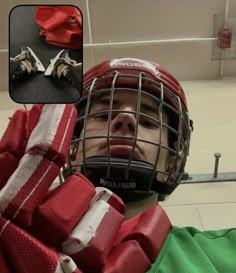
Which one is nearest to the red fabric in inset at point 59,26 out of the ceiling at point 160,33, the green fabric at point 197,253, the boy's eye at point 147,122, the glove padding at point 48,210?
the glove padding at point 48,210

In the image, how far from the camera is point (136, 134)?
84cm

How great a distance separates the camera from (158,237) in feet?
2.20

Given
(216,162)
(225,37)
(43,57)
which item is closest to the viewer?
(43,57)

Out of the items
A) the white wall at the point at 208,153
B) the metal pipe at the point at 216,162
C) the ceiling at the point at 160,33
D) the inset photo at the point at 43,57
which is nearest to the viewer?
the inset photo at the point at 43,57

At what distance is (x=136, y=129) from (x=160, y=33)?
1.08 meters

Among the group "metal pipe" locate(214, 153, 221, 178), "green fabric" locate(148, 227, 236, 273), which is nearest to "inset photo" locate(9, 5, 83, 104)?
"green fabric" locate(148, 227, 236, 273)

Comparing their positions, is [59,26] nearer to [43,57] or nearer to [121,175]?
[43,57]

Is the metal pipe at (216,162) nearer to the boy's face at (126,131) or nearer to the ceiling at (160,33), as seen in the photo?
the boy's face at (126,131)

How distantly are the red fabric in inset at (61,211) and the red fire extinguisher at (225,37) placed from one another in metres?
1.39

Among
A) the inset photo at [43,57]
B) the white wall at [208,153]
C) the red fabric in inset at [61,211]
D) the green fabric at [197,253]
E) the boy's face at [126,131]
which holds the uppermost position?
the inset photo at [43,57]

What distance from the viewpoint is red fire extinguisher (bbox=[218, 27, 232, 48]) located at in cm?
181

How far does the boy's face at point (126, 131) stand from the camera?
86cm

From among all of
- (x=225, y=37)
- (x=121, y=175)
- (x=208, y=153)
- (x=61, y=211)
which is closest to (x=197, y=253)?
(x=121, y=175)

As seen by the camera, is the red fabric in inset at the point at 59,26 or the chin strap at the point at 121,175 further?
the chin strap at the point at 121,175
